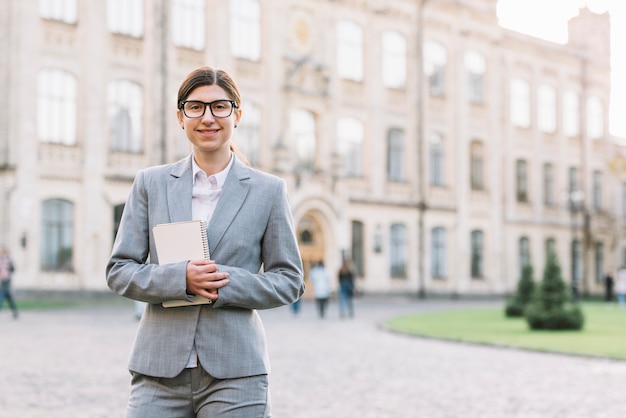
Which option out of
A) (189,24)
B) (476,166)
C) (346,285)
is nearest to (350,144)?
(476,166)

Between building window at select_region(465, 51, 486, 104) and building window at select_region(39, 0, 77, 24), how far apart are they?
20.5 meters

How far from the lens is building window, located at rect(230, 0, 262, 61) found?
A: 113ft

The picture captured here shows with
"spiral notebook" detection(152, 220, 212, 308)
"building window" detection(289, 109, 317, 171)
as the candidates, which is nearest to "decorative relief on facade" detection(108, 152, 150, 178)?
"building window" detection(289, 109, 317, 171)

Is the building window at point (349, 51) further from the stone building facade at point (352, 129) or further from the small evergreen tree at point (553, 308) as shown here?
the small evergreen tree at point (553, 308)

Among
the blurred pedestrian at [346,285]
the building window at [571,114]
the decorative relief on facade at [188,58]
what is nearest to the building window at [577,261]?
the building window at [571,114]

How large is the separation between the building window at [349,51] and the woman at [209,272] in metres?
35.0

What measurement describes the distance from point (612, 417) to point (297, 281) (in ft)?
20.6

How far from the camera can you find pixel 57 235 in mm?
29391

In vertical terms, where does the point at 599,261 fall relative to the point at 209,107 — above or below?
below

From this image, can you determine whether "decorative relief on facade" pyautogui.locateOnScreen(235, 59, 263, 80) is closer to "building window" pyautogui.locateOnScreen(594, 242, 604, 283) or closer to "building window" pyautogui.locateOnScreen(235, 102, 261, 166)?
"building window" pyautogui.locateOnScreen(235, 102, 261, 166)

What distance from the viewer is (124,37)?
3128cm

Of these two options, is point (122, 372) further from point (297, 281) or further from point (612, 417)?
point (297, 281)

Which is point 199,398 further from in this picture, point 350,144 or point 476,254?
point 476,254

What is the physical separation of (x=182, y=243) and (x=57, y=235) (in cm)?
2757
